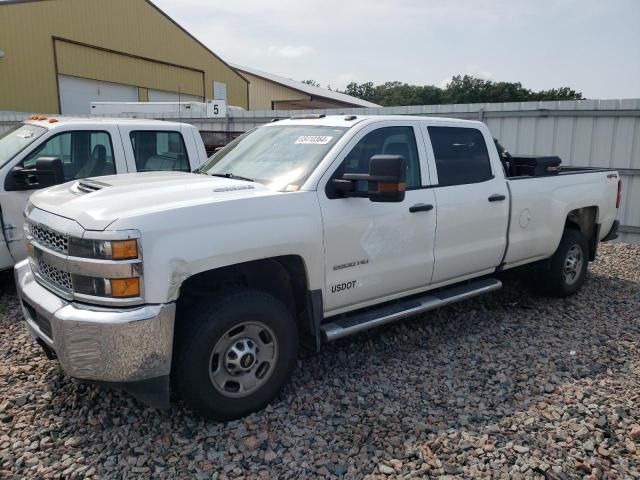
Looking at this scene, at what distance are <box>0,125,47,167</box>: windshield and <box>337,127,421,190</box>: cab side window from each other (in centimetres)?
374

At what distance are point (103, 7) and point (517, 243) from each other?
22.5m

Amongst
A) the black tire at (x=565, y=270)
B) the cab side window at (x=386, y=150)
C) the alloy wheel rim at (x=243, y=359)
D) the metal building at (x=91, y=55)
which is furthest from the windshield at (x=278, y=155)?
the metal building at (x=91, y=55)

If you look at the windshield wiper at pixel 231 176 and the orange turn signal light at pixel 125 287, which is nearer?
the orange turn signal light at pixel 125 287

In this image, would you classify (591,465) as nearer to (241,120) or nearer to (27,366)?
(27,366)

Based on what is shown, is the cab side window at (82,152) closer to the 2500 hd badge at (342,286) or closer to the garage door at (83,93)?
the 2500 hd badge at (342,286)

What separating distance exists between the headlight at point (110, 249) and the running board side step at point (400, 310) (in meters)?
1.48

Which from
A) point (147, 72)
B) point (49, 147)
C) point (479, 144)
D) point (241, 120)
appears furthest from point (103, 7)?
point (479, 144)

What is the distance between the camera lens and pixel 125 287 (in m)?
2.76

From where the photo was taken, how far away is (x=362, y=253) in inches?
146

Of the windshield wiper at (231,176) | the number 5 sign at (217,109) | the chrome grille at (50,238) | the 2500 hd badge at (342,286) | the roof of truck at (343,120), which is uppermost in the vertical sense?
the number 5 sign at (217,109)

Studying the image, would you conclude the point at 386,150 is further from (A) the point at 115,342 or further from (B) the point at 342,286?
(A) the point at 115,342

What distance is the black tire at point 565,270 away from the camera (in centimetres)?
561

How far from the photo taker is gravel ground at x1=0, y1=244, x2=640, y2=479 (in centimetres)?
292

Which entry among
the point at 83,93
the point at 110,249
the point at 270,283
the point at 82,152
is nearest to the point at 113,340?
the point at 110,249
